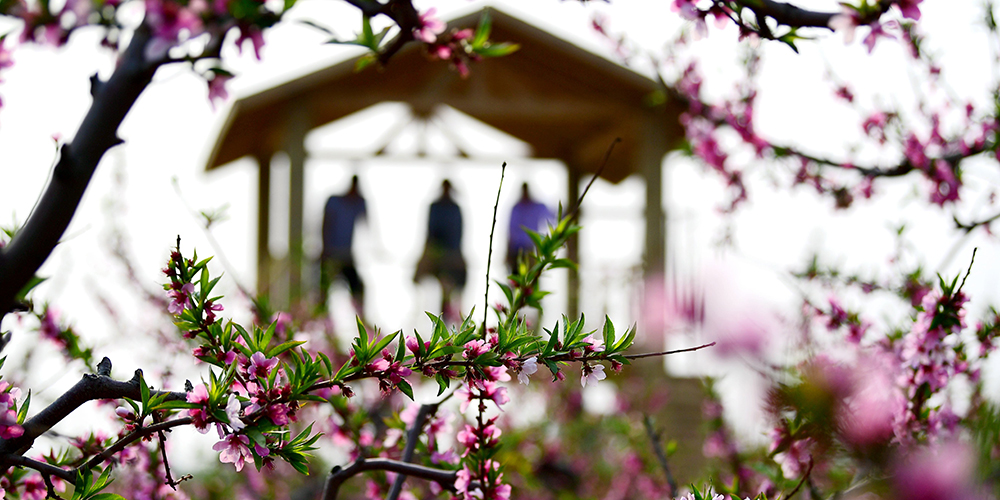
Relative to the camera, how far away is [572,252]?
11.6 m

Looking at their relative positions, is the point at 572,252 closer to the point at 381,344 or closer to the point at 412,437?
the point at 412,437

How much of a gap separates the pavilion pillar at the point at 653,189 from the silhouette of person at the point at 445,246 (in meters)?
2.09

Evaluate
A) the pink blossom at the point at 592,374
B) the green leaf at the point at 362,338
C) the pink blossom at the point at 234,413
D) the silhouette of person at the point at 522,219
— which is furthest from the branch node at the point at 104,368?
the silhouette of person at the point at 522,219

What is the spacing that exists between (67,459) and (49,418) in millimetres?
590

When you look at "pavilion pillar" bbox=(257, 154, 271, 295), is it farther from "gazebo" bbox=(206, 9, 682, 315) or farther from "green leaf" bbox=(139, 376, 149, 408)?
"green leaf" bbox=(139, 376, 149, 408)

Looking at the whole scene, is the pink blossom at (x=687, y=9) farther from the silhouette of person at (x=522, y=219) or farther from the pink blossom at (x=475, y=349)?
the silhouette of person at (x=522, y=219)

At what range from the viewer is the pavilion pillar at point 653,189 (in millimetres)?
9250

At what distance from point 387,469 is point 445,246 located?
25.1 ft

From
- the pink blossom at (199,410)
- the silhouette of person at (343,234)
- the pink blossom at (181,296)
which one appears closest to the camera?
the pink blossom at (199,410)

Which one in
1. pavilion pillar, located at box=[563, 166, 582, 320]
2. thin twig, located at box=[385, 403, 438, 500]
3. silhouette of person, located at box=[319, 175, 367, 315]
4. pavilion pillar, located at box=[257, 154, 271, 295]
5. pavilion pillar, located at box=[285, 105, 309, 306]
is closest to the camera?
thin twig, located at box=[385, 403, 438, 500]

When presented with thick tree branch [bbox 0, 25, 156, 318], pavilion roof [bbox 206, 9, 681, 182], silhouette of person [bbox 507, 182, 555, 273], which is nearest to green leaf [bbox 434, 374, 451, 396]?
thick tree branch [bbox 0, 25, 156, 318]

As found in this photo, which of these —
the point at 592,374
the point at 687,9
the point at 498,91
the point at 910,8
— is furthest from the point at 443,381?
the point at 498,91

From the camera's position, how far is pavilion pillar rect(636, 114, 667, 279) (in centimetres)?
925

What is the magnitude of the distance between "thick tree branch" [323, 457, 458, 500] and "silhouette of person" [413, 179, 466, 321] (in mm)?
7376
